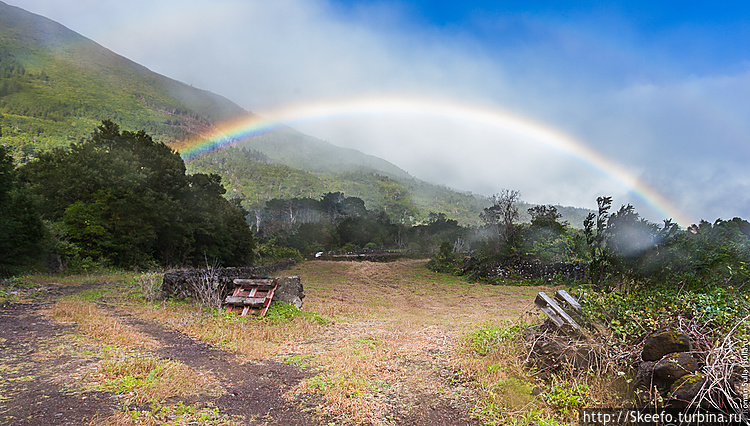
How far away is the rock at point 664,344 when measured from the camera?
151 inches

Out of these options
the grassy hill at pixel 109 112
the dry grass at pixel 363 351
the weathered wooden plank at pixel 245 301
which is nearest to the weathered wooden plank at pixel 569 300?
the dry grass at pixel 363 351

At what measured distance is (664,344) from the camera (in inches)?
155

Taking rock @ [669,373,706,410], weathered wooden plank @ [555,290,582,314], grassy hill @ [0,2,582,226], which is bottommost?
rock @ [669,373,706,410]

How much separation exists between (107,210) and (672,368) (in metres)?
25.4

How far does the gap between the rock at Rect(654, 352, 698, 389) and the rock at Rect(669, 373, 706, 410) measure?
100 millimetres

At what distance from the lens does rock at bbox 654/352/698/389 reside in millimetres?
3416

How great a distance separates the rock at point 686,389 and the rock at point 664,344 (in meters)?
0.62

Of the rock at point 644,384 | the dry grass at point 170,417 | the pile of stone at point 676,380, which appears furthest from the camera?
the rock at point 644,384

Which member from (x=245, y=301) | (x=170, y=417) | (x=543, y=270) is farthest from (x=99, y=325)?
(x=543, y=270)

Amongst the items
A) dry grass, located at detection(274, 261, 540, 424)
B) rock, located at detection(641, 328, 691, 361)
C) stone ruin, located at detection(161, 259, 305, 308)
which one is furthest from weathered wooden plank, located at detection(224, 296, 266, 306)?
rock, located at detection(641, 328, 691, 361)

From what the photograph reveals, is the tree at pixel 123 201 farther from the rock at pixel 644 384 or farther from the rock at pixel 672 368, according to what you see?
the rock at pixel 672 368

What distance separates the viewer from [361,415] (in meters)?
4.10

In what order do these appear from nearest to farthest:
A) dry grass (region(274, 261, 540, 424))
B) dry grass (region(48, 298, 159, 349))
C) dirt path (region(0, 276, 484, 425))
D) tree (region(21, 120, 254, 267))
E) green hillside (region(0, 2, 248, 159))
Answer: dirt path (region(0, 276, 484, 425)), dry grass (region(274, 261, 540, 424)), dry grass (region(48, 298, 159, 349)), tree (region(21, 120, 254, 267)), green hillside (region(0, 2, 248, 159))

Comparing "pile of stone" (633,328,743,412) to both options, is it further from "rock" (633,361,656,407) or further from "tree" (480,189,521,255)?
"tree" (480,189,521,255)
